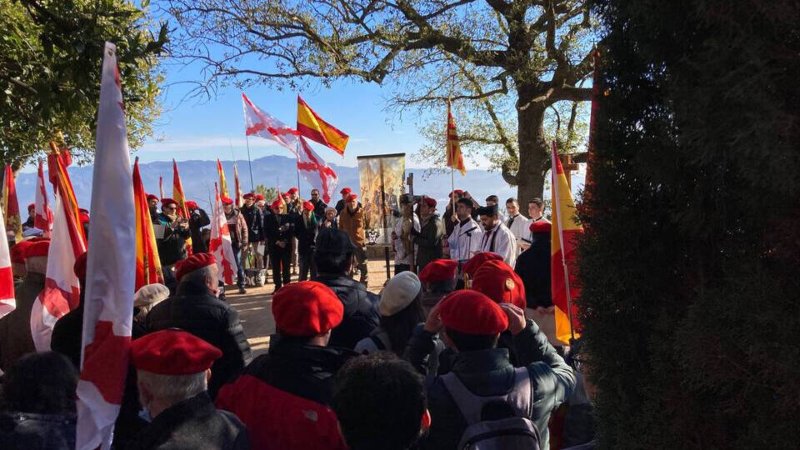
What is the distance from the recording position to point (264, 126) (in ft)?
46.5

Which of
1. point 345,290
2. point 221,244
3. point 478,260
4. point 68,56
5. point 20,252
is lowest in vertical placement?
point 221,244

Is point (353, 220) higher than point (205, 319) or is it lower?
lower

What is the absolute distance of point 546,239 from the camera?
682cm

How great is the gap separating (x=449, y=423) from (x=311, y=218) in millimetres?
10996

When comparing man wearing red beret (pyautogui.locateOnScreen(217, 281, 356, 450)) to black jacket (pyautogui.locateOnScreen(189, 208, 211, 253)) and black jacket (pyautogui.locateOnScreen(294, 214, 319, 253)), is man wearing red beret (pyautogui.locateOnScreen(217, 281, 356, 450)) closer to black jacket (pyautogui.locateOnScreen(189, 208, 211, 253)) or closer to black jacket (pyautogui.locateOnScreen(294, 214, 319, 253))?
black jacket (pyautogui.locateOnScreen(294, 214, 319, 253))

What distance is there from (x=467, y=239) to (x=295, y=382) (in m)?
6.78

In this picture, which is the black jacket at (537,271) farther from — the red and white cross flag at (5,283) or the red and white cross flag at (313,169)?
the red and white cross flag at (313,169)

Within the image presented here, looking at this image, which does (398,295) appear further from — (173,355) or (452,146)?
(452,146)

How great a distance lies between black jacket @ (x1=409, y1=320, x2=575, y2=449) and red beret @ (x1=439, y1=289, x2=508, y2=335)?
0.32 ft

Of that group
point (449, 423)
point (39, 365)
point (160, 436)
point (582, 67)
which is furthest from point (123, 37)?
point (582, 67)

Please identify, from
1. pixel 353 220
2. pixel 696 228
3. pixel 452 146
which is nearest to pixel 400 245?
pixel 353 220

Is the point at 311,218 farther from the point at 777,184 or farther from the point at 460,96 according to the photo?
the point at 777,184

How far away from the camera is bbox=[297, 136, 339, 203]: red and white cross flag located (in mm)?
13516

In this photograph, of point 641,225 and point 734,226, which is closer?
point 734,226
